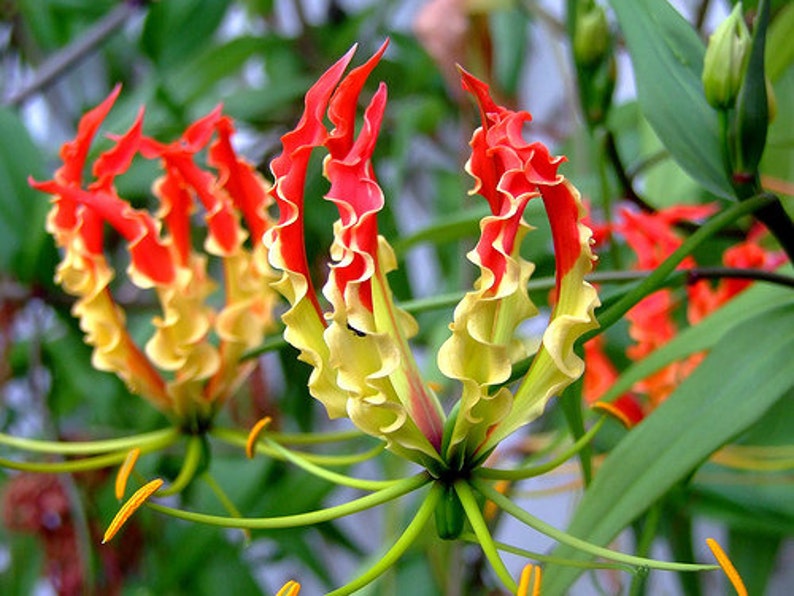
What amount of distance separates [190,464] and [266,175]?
0.65 m

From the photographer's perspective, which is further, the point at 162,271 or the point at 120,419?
the point at 120,419

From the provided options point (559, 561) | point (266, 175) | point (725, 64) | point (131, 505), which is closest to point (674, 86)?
point (725, 64)

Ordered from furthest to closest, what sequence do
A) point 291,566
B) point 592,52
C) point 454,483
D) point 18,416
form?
point 291,566 < point 18,416 < point 592,52 < point 454,483

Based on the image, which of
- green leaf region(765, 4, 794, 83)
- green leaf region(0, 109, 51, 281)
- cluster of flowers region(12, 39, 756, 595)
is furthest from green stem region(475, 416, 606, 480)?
green leaf region(0, 109, 51, 281)

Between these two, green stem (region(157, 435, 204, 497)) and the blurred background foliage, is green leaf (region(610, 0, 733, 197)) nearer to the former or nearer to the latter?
the blurred background foliage

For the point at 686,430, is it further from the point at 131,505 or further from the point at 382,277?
the point at 131,505

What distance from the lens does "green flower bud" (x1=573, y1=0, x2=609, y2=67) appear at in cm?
84

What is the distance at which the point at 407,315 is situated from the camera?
62 cm

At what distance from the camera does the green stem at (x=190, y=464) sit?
0.78 metres

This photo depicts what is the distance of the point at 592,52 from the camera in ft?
2.78

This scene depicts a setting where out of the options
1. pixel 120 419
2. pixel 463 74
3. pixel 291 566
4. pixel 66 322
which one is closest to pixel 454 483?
pixel 463 74

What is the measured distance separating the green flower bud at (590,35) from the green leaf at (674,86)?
0.16m

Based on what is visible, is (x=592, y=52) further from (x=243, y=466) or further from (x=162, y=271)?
(x=243, y=466)

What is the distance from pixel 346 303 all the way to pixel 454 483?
0.12 meters
